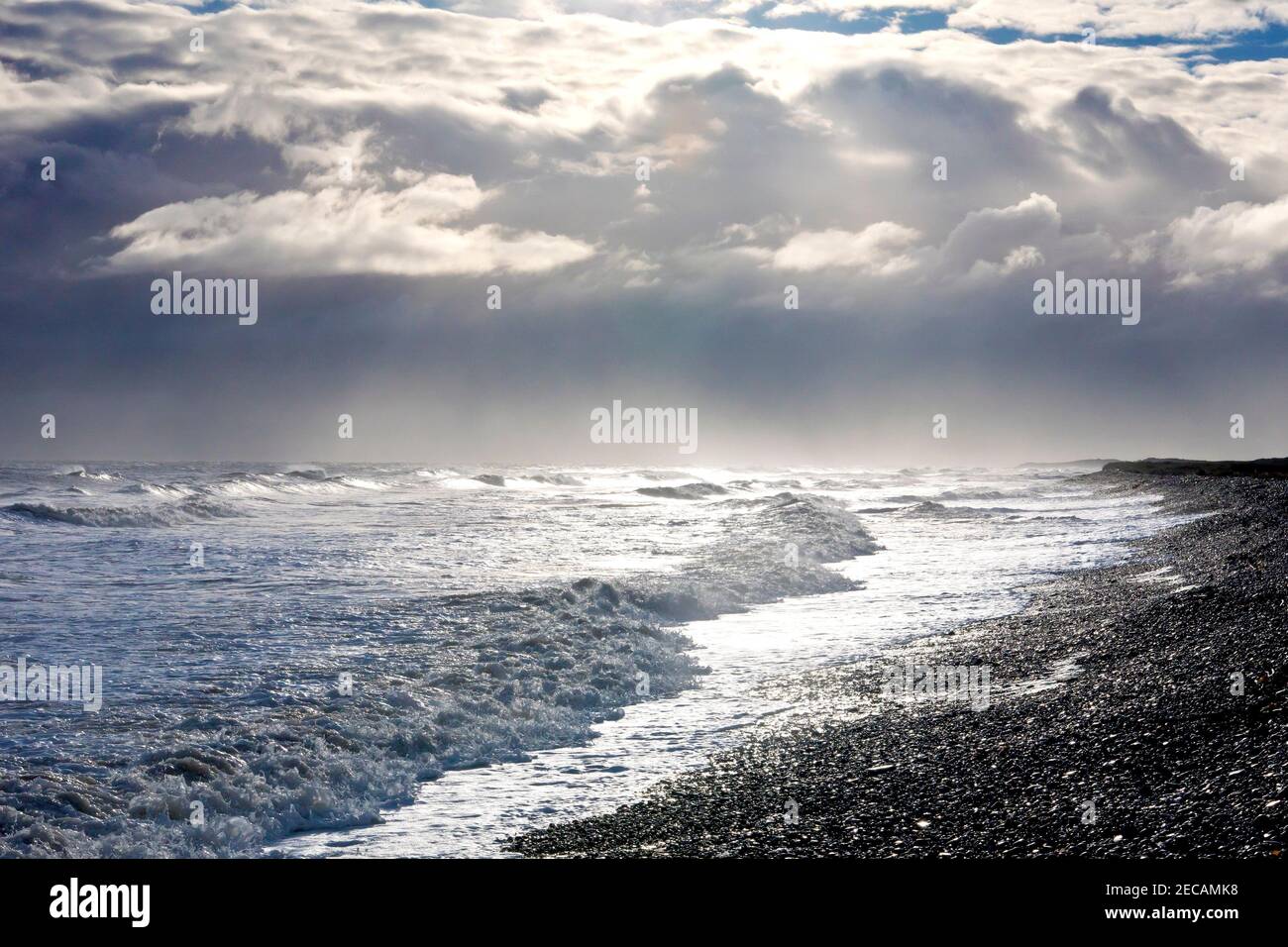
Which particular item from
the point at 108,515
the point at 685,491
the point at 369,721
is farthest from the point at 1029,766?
the point at 685,491

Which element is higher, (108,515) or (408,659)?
(108,515)

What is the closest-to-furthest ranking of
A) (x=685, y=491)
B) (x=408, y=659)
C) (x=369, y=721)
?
(x=369, y=721) < (x=408, y=659) < (x=685, y=491)

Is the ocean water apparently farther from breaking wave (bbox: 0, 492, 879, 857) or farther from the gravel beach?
the gravel beach

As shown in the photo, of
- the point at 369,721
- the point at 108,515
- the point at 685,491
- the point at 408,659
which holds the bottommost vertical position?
the point at 369,721

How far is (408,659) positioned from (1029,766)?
812 centimetres

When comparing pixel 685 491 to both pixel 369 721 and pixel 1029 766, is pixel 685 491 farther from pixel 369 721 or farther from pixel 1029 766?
pixel 1029 766

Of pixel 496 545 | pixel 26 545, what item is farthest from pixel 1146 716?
pixel 26 545

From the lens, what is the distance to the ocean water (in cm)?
789

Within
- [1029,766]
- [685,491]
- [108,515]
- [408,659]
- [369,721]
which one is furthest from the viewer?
[685,491]

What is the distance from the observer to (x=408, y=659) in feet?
41.8

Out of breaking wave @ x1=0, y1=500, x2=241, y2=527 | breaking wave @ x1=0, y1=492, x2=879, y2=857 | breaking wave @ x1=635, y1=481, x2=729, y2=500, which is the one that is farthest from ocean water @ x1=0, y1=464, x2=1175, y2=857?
breaking wave @ x1=635, y1=481, x2=729, y2=500

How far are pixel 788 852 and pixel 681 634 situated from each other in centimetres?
901

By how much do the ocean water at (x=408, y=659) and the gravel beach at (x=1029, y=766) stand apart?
0.79m
